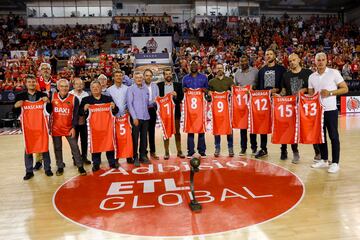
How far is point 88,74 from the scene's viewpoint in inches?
499

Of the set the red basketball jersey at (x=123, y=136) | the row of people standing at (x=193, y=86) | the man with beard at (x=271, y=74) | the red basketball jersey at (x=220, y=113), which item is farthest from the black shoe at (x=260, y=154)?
the red basketball jersey at (x=123, y=136)

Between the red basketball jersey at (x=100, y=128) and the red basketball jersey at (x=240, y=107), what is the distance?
81.3 inches

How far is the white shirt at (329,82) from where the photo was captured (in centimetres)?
451

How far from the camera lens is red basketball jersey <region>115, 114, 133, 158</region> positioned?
518 centimetres

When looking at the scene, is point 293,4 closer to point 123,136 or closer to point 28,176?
point 123,136

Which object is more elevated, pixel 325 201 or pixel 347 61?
pixel 347 61

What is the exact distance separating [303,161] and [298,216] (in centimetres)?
225

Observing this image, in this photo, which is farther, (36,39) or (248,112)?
(36,39)

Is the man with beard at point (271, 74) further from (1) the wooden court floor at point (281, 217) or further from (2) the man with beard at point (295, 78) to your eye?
(1) the wooden court floor at point (281, 217)

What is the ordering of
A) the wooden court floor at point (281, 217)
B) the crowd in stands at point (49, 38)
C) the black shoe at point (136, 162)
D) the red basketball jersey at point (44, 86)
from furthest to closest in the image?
the crowd in stands at point (49, 38) < the red basketball jersey at point (44, 86) < the black shoe at point (136, 162) < the wooden court floor at point (281, 217)

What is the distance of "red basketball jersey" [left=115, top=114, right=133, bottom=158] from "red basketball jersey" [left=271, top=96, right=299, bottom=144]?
232cm

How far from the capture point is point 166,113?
18.3 ft

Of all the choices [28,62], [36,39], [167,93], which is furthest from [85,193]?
[36,39]

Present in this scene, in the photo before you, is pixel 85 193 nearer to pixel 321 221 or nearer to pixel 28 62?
pixel 321 221
